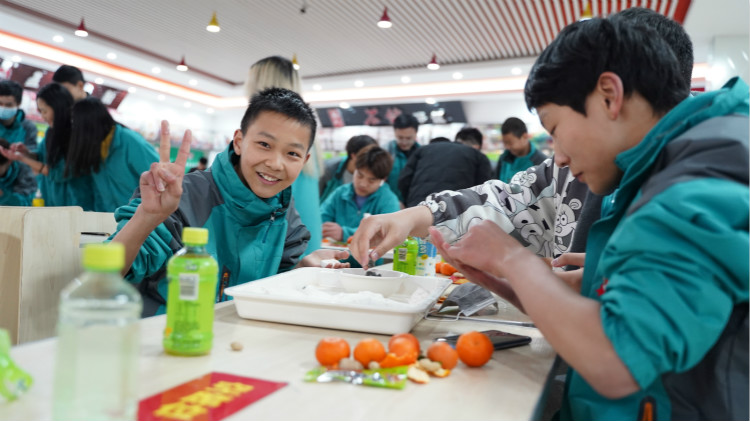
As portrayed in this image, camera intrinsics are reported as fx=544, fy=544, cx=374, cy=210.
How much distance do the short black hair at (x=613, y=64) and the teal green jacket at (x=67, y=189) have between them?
3321 millimetres

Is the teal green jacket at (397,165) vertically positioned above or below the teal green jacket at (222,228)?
above

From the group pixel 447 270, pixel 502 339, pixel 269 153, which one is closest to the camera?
pixel 502 339

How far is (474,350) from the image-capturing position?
996 millimetres

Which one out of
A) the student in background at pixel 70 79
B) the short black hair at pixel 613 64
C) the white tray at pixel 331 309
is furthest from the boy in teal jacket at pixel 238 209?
the student in background at pixel 70 79

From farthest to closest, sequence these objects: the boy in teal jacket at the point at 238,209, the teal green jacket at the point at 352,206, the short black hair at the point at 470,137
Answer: the short black hair at the point at 470,137 < the teal green jacket at the point at 352,206 < the boy in teal jacket at the point at 238,209

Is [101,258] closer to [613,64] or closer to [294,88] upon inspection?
[613,64]

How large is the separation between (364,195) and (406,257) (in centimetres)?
239

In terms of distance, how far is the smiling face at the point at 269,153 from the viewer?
1896mm

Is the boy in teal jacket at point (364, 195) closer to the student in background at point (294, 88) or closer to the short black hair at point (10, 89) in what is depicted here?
the student in background at point (294, 88)

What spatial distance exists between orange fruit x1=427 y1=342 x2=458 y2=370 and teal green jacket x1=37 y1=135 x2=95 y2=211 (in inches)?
126

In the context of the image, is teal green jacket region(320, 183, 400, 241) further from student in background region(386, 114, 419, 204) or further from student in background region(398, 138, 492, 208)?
student in background region(386, 114, 419, 204)

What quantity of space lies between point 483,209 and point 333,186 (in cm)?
381

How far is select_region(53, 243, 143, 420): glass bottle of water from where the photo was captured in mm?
659

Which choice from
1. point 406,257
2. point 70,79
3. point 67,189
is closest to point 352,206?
point 67,189
